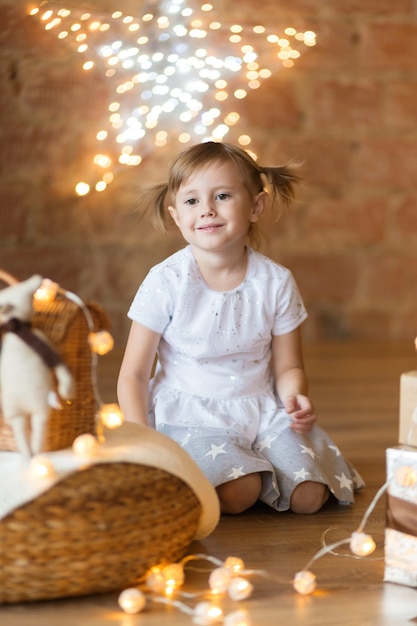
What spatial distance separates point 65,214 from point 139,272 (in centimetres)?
32

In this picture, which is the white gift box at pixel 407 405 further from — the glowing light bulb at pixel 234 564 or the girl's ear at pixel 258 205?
the girl's ear at pixel 258 205

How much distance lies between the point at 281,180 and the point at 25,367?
81cm

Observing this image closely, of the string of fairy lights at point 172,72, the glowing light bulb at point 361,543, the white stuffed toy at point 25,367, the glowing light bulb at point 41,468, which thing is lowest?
the glowing light bulb at point 361,543

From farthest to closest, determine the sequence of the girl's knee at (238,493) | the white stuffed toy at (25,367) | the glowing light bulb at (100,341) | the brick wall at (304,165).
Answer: the brick wall at (304,165) < the girl's knee at (238,493) < the glowing light bulb at (100,341) < the white stuffed toy at (25,367)

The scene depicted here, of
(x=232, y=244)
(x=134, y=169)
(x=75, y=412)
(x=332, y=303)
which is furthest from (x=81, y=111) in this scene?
(x=75, y=412)

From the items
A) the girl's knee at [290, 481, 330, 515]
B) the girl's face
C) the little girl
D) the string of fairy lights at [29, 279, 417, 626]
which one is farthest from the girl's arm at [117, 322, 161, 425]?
the string of fairy lights at [29, 279, 417, 626]

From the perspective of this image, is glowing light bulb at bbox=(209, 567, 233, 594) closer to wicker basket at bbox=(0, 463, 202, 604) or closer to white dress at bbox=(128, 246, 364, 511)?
wicker basket at bbox=(0, 463, 202, 604)

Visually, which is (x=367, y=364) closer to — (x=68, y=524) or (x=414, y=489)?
(x=414, y=489)

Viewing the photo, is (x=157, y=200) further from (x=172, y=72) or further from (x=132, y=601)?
(x=172, y=72)

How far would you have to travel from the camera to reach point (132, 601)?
43.8 inches

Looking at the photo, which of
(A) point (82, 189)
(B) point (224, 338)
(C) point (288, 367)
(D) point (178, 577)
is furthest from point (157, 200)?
(A) point (82, 189)

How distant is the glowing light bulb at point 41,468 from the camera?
43.3 inches

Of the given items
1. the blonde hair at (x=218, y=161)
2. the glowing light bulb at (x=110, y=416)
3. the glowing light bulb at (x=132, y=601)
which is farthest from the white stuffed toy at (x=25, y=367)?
the blonde hair at (x=218, y=161)

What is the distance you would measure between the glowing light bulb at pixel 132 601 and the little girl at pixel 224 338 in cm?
48
